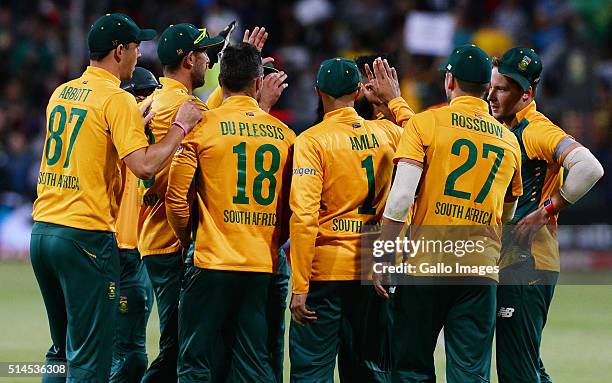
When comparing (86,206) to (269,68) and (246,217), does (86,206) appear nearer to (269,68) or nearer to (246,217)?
(246,217)

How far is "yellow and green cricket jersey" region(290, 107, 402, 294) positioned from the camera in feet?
24.8

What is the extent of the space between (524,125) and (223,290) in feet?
8.73

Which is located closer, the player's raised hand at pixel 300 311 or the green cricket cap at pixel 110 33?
the player's raised hand at pixel 300 311

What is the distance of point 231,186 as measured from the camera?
24.9ft

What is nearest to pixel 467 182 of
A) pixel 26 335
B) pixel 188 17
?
pixel 26 335

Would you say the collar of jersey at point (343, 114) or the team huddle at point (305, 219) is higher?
the collar of jersey at point (343, 114)

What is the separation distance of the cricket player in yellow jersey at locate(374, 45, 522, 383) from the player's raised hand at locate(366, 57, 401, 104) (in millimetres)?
931

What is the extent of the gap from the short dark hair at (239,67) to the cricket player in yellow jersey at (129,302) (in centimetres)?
155

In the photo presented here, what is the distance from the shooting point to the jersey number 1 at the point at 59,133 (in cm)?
745

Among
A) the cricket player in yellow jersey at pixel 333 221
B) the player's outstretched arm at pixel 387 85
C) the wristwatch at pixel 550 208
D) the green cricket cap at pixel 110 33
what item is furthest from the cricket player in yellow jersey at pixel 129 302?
the wristwatch at pixel 550 208

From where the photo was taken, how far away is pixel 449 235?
7555 millimetres

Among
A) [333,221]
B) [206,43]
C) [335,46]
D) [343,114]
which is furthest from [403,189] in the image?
A: [335,46]

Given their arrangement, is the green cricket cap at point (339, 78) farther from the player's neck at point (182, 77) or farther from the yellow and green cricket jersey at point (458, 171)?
the player's neck at point (182, 77)

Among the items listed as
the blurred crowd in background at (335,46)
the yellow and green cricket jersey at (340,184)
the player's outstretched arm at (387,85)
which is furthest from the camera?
the blurred crowd in background at (335,46)
